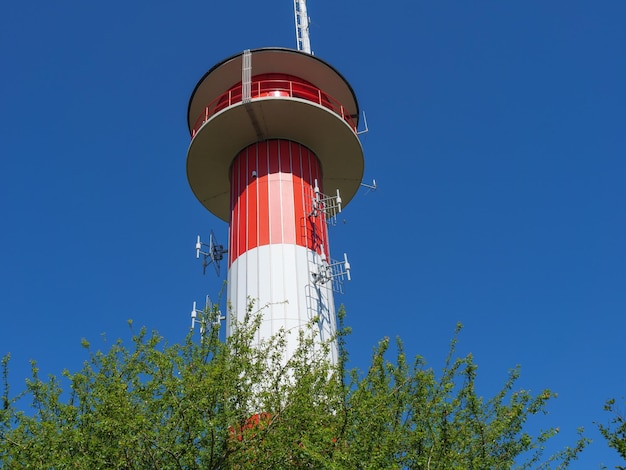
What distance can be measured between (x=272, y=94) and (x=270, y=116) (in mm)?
1244

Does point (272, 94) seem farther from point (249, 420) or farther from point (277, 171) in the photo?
point (249, 420)

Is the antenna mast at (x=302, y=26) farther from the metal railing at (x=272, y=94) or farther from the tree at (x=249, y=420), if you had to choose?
the tree at (x=249, y=420)

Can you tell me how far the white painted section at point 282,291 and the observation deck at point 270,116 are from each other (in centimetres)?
467

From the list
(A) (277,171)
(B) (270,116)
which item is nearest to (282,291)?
(A) (277,171)

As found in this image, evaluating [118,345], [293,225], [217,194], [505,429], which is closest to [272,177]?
[293,225]

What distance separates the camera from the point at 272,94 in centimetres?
2175

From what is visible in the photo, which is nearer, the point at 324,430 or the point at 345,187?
the point at 324,430

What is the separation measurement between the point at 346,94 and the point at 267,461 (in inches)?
655

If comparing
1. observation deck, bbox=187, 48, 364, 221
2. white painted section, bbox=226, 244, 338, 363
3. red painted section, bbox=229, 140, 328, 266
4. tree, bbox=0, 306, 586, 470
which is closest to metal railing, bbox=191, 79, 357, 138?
observation deck, bbox=187, 48, 364, 221

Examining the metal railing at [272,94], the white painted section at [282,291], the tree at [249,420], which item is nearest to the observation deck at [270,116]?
the metal railing at [272,94]

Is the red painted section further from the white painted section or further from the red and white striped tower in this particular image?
the white painted section

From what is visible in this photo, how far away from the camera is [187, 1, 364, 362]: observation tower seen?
1831 cm

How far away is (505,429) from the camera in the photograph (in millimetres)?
10609

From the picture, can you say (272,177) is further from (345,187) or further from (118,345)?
(118,345)
